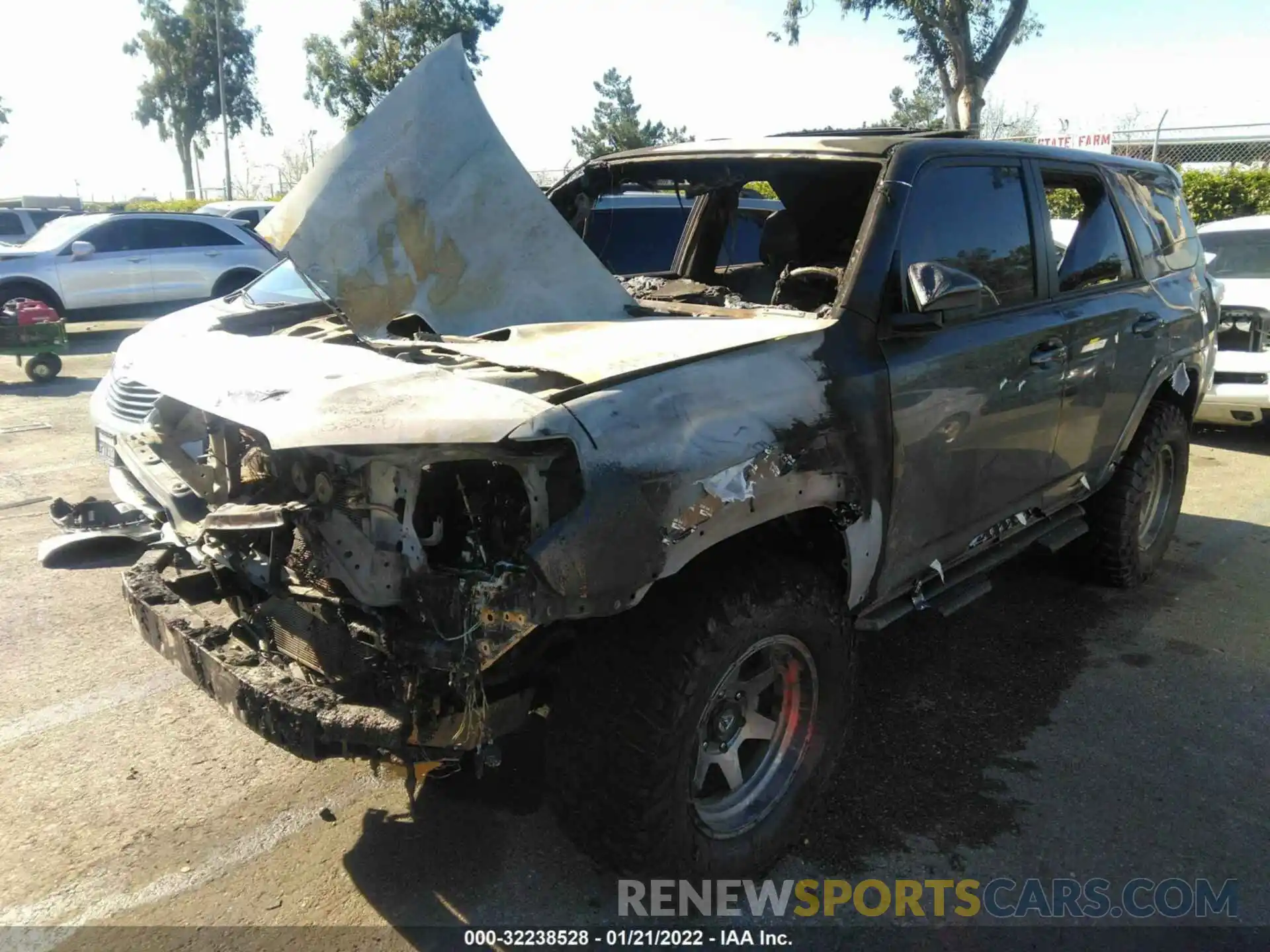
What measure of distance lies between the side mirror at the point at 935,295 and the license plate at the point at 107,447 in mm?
3262

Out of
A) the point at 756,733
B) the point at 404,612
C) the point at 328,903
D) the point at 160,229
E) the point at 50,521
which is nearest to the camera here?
the point at 404,612

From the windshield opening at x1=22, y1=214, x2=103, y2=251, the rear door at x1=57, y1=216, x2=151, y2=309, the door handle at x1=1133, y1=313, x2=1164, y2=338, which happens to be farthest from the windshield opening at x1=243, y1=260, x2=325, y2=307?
the windshield opening at x1=22, y1=214, x2=103, y2=251

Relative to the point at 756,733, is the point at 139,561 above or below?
above

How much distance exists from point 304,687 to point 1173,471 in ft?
15.2

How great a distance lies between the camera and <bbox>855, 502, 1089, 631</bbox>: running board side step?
10.7 feet

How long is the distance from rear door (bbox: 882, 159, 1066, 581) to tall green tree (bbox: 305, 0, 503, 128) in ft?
83.7

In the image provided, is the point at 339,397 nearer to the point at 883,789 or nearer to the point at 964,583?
the point at 883,789

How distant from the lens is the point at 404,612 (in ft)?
7.54

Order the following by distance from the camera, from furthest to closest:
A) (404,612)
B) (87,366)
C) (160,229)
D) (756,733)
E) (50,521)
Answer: (160,229)
(87,366)
(50,521)
(756,733)
(404,612)

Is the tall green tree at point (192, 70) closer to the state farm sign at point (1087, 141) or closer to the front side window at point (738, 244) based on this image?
the state farm sign at point (1087, 141)

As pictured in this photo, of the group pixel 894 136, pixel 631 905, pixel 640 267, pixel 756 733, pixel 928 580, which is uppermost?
pixel 894 136

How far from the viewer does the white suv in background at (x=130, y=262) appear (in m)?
12.9

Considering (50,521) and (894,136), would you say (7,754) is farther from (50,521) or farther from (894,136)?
(894,136)

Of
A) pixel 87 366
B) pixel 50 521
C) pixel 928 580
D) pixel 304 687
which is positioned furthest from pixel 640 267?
pixel 87 366
